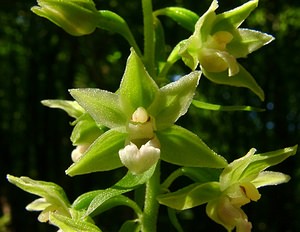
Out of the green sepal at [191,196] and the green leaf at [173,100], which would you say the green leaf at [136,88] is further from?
the green sepal at [191,196]

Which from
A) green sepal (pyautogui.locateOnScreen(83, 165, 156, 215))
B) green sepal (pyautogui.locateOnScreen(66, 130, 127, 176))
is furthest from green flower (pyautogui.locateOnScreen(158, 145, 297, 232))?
green sepal (pyautogui.locateOnScreen(66, 130, 127, 176))

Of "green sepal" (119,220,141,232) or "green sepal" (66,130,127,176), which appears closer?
"green sepal" (66,130,127,176)

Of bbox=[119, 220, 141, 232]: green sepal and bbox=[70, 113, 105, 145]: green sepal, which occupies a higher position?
bbox=[70, 113, 105, 145]: green sepal

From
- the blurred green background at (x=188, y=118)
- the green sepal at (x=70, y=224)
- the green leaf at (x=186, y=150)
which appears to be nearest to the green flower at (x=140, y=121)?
the green leaf at (x=186, y=150)

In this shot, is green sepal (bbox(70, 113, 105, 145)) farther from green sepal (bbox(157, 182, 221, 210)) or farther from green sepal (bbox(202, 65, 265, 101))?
green sepal (bbox(202, 65, 265, 101))

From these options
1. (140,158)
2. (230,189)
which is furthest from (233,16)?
(140,158)

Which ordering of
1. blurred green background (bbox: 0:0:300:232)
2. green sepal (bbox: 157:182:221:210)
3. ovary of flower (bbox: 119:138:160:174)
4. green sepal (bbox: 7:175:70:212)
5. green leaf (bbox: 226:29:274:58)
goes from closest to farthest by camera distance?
ovary of flower (bbox: 119:138:160:174) → green sepal (bbox: 157:182:221:210) → green sepal (bbox: 7:175:70:212) → green leaf (bbox: 226:29:274:58) → blurred green background (bbox: 0:0:300:232)

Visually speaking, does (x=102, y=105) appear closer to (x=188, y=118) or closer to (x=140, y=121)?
(x=140, y=121)
